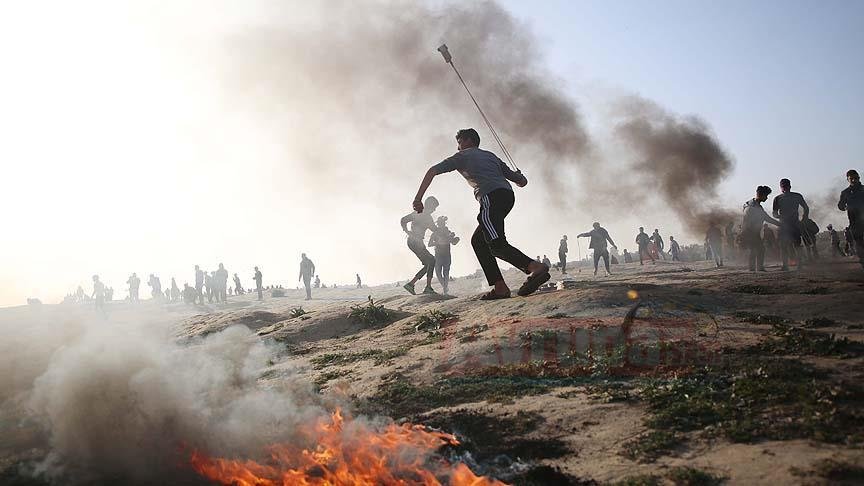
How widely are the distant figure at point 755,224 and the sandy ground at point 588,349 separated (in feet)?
16.5

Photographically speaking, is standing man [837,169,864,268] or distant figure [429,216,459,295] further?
distant figure [429,216,459,295]

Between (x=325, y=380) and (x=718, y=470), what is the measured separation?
3966 millimetres

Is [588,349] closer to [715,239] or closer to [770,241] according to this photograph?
[770,241]

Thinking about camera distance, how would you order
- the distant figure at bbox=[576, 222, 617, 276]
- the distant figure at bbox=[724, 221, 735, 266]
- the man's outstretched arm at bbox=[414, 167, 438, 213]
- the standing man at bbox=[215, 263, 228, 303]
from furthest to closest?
the standing man at bbox=[215, 263, 228, 303]
the distant figure at bbox=[724, 221, 735, 266]
the distant figure at bbox=[576, 222, 617, 276]
the man's outstretched arm at bbox=[414, 167, 438, 213]

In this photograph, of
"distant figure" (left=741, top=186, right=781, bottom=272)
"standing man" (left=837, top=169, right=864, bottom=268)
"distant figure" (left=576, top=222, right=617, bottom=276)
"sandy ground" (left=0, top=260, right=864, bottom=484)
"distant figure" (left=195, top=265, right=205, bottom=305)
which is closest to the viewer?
"sandy ground" (left=0, top=260, right=864, bottom=484)

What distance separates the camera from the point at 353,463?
3.33 meters

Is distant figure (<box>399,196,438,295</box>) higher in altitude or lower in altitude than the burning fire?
higher

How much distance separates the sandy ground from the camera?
2889 millimetres

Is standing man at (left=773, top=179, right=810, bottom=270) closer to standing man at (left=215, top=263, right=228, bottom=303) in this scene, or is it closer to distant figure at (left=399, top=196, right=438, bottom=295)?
distant figure at (left=399, top=196, right=438, bottom=295)

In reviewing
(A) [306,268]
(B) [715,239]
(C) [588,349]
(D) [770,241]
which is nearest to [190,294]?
(A) [306,268]

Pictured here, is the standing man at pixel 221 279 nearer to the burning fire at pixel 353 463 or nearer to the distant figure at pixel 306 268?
the distant figure at pixel 306 268

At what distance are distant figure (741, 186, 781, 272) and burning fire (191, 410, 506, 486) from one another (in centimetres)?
1156

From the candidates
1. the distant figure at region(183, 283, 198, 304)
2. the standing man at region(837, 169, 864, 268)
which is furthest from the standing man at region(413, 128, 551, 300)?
the distant figure at region(183, 283, 198, 304)

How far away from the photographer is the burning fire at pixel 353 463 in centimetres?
311
